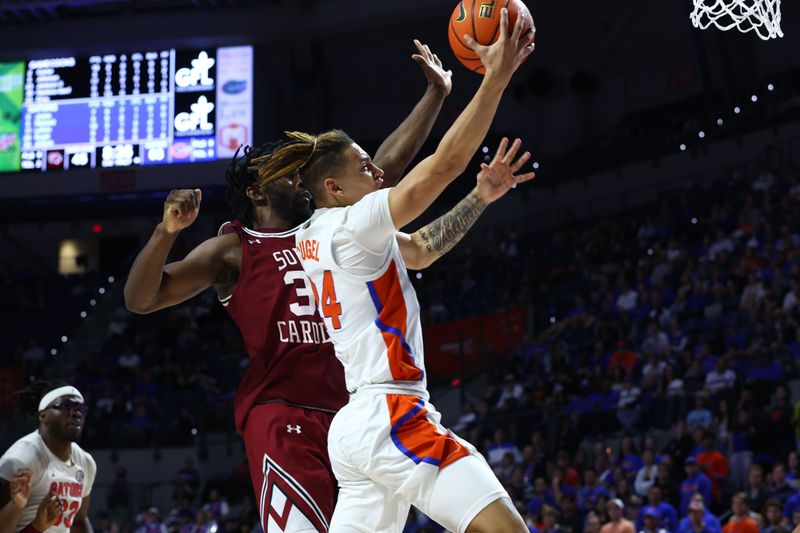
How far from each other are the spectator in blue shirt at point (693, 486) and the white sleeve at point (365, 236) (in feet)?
23.7

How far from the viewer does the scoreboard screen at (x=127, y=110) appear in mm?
17703

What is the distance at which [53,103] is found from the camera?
18.3 metres

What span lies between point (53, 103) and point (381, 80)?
855 cm

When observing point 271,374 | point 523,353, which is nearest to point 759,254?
point 523,353

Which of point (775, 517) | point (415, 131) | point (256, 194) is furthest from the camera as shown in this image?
point (775, 517)

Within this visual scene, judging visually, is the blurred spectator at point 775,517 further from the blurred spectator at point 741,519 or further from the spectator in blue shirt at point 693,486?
the spectator in blue shirt at point 693,486

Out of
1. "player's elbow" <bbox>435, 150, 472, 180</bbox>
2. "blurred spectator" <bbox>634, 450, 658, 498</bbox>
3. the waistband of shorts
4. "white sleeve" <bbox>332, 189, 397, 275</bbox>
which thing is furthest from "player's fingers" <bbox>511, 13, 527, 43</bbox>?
"blurred spectator" <bbox>634, 450, 658, 498</bbox>

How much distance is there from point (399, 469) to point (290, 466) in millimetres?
675

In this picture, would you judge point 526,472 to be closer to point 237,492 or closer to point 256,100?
point 237,492

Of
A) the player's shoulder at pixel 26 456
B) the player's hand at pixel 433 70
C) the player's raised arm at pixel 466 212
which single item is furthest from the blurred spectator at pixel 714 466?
the player's raised arm at pixel 466 212

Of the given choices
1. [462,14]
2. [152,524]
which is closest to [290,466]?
[462,14]

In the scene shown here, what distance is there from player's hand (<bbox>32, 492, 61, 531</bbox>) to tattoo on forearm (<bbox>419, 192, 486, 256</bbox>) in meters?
2.68

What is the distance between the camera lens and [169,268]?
4.19 meters

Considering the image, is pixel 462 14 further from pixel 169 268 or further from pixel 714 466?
pixel 714 466
